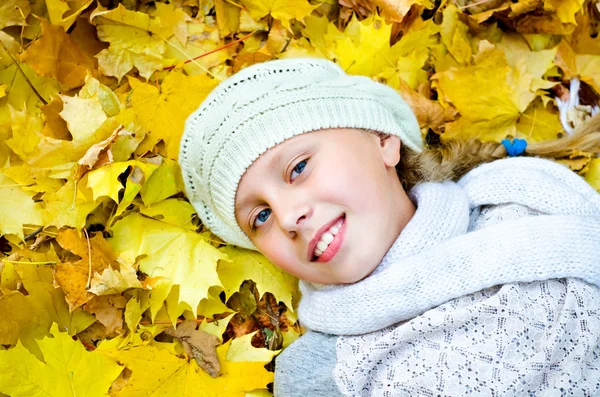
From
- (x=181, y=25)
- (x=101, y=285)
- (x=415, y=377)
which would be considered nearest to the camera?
(x=415, y=377)

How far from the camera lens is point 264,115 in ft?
6.08

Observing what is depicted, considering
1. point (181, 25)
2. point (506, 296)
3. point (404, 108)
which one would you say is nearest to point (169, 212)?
point (181, 25)

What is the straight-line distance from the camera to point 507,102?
8.04 feet

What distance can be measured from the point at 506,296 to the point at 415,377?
14.2 inches

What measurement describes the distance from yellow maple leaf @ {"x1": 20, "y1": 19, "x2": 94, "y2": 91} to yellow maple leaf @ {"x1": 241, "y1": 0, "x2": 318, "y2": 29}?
0.70 m

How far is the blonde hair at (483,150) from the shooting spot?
222 centimetres

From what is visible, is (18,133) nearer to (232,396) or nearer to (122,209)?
(122,209)

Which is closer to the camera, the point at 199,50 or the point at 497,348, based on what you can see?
the point at 497,348

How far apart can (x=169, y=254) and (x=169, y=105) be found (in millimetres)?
558

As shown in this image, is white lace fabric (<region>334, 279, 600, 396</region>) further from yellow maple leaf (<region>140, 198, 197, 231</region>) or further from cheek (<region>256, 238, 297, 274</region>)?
yellow maple leaf (<region>140, 198, 197, 231</region>)

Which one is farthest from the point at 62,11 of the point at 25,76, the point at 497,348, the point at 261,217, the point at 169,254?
the point at 497,348

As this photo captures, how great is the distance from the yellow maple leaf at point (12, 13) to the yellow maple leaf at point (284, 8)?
0.85 m

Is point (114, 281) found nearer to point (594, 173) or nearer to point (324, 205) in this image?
point (324, 205)

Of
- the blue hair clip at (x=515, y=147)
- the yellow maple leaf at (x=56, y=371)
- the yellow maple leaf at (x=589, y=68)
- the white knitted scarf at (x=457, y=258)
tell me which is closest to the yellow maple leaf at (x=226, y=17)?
the white knitted scarf at (x=457, y=258)
